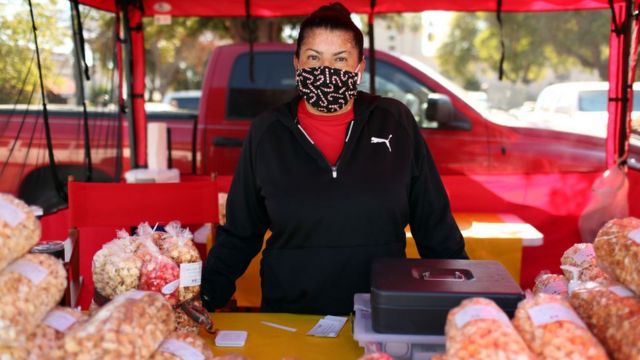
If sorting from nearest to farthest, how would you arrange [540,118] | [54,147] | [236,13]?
[54,147] < [236,13] < [540,118]

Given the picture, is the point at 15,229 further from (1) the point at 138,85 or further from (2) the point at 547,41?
(2) the point at 547,41

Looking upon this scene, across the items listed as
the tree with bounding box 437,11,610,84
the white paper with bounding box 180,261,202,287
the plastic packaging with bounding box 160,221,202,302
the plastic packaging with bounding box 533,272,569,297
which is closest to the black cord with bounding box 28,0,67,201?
the plastic packaging with bounding box 160,221,202,302

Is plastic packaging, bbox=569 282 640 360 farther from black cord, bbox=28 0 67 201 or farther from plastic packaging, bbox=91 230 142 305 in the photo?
black cord, bbox=28 0 67 201

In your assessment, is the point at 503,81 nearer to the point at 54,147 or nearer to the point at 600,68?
the point at 600,68

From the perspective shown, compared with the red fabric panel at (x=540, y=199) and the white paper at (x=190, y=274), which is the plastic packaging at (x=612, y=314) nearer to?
the white paper at (x=190, y=274)

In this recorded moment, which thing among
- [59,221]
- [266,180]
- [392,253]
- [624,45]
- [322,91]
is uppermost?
[624,45]

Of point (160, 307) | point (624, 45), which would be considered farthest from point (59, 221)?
point (624, 45)

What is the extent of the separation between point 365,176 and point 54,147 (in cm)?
276

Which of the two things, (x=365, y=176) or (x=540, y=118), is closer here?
(x=365, y=176)

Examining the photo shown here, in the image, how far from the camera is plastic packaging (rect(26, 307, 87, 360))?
3.90 feet

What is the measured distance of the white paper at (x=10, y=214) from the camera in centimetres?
124

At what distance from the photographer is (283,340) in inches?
72.0

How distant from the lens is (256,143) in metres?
2.30

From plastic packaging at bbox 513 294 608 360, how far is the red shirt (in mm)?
1160
